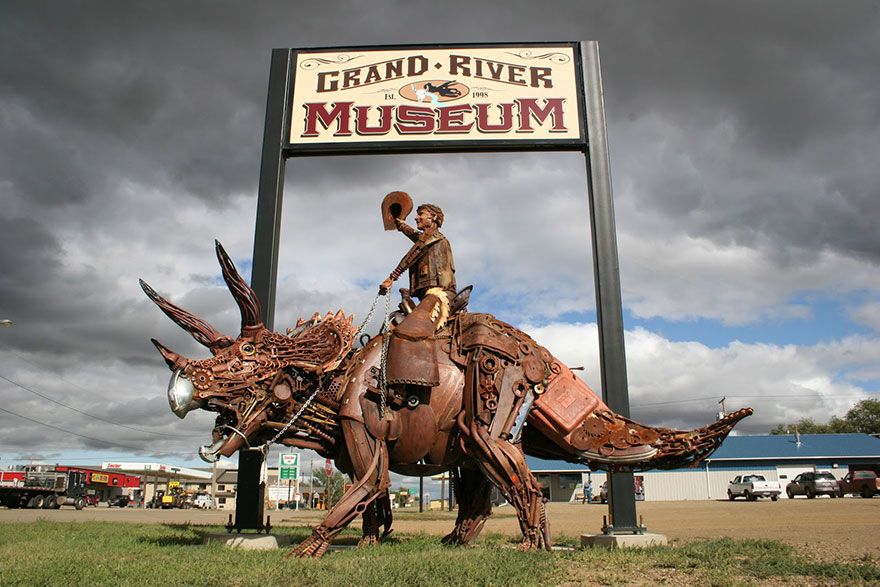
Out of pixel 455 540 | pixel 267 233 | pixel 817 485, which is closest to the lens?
pixel 455 540

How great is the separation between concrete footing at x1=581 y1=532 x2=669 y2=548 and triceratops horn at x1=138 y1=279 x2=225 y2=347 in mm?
5132

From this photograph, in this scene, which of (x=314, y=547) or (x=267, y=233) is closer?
(x=314, y=547)

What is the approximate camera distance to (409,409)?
7055 mm

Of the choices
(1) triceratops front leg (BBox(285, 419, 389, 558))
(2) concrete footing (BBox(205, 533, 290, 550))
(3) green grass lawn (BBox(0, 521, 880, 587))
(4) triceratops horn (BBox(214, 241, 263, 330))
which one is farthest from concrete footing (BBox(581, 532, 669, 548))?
(4) triceratops horn (BBox(214, 241, 263, 330))

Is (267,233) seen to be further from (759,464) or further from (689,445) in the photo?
(759,464)

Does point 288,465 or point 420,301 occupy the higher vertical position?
point 420,301

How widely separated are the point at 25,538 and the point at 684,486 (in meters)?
42.3

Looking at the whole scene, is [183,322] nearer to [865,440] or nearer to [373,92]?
[373,92]

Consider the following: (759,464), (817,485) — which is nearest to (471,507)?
(817,485)

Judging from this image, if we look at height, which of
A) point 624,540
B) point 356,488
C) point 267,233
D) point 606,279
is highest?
point 267,233

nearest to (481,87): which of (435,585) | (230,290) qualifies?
(230,290)

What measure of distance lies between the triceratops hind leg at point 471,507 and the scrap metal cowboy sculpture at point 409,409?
532 mm

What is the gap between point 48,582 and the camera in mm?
4844

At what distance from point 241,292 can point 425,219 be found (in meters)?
2.34
